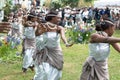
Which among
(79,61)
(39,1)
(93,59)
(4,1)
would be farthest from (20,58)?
(39,1)

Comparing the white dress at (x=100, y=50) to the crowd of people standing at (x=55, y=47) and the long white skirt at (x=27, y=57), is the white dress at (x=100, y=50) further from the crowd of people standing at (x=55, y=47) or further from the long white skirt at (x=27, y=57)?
the long white skirt at (x=27, y=57)

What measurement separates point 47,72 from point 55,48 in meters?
0.52

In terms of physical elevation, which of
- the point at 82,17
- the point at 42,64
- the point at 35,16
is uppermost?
the point at 35,16

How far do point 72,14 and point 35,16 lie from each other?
19884 mm

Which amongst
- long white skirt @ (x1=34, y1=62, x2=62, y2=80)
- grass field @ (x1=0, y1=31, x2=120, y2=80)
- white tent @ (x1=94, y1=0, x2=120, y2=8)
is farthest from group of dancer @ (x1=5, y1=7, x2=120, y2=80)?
white tent @ (x1=94, y1=0, x2=120, y2=8)

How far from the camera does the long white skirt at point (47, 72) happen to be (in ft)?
24.5

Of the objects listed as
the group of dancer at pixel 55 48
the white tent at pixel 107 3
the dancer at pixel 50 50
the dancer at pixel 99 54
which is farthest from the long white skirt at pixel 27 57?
the white tent at pixel 107 3

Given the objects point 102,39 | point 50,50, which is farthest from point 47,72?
point 102,39

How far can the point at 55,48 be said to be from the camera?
7.60 m

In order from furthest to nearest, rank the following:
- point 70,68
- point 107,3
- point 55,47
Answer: point 107,3
point 70,68
point 55,47

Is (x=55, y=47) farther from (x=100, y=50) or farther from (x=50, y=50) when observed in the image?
(x=100, y=50)

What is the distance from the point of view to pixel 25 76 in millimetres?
10133

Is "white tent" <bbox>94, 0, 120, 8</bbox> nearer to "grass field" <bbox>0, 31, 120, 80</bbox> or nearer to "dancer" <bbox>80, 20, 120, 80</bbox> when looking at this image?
"grass field" <bbox>0, 31, 120, 80</bbox>

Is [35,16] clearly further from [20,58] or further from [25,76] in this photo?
[20,58]
